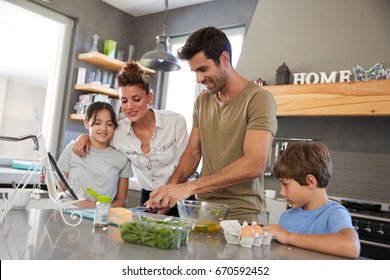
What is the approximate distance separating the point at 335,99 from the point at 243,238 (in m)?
2.38

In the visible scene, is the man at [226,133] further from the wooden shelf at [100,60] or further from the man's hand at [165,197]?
the wooden shelf at [100,60]

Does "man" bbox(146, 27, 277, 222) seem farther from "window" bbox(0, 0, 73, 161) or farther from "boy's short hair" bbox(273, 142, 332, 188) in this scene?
"window" bbox(0, 0, 73, 161)

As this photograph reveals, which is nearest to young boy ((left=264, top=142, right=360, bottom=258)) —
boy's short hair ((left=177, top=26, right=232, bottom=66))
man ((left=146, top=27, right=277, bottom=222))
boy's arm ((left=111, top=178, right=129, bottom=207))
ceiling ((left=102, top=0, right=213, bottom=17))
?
man ((left=146, top=27, right=277, bottom=222))

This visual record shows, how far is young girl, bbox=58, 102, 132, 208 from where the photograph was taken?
1901 millimetres

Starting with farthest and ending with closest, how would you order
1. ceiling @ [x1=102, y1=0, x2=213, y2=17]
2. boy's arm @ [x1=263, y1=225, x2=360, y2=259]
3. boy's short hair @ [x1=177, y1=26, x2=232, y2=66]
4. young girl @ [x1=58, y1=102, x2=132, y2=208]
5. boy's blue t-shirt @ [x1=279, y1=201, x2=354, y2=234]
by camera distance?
ceiling @ [x1=102, y1=0, x2=213, y2=17], young girl @ [x1=58, y1=102, x2=132, y2=208], boy's short hair @ [x1=177, y1=26, x2=232, y2=66], boy's blue t-shirt @ [x1=279, y1=201, x2=354, y2=234], boy's arm @ [x1=263, y1=225, x2=360, y2=259]

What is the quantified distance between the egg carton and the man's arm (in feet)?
0.94

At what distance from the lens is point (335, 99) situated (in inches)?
120

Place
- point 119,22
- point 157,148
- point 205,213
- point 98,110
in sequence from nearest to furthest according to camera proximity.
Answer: point 205,213 < point 157,148 < point 98,110 < point 119,22

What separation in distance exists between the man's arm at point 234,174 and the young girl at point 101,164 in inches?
26.0

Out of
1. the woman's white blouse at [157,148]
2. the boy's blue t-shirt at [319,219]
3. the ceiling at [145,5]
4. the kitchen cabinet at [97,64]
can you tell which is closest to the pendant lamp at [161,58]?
the woman's white blouse at [157,148]

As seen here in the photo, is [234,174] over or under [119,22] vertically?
under

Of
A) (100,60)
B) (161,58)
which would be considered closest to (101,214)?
(161,58)

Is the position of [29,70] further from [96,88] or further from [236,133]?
[236,133]

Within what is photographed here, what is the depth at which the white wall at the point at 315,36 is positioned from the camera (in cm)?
313
